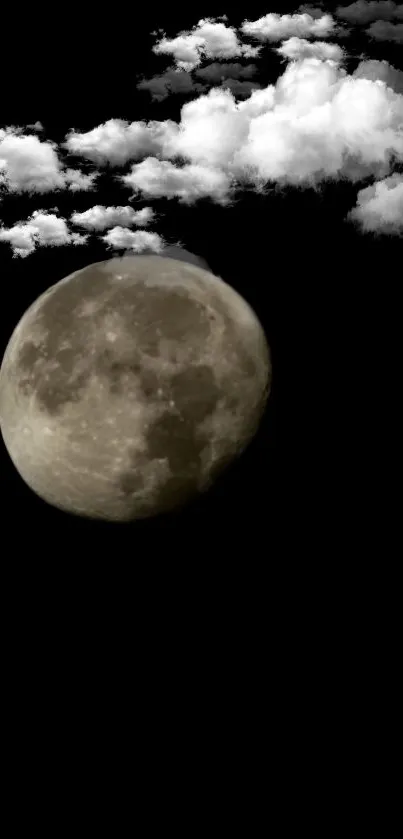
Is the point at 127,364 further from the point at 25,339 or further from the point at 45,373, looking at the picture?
the point at 25,339

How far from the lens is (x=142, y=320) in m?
5.64

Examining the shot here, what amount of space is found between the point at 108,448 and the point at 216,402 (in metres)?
1.24

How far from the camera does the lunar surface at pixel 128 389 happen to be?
18.4ft

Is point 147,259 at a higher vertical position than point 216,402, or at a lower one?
higher

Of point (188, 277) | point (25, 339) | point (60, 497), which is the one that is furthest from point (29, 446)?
point (188, 277)

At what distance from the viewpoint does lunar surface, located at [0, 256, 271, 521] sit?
5.61m

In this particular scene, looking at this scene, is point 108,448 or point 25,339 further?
point 25,339

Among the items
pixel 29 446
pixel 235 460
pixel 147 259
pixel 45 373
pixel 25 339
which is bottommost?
pixel 235 460

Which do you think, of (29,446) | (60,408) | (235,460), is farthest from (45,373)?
(235,460)

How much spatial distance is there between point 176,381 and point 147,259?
1685 mm

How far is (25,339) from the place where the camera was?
20.2 feet

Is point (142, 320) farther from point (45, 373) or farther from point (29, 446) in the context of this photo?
point (29, 446)

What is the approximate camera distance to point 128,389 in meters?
5.57

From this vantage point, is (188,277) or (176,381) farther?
(188,277)
